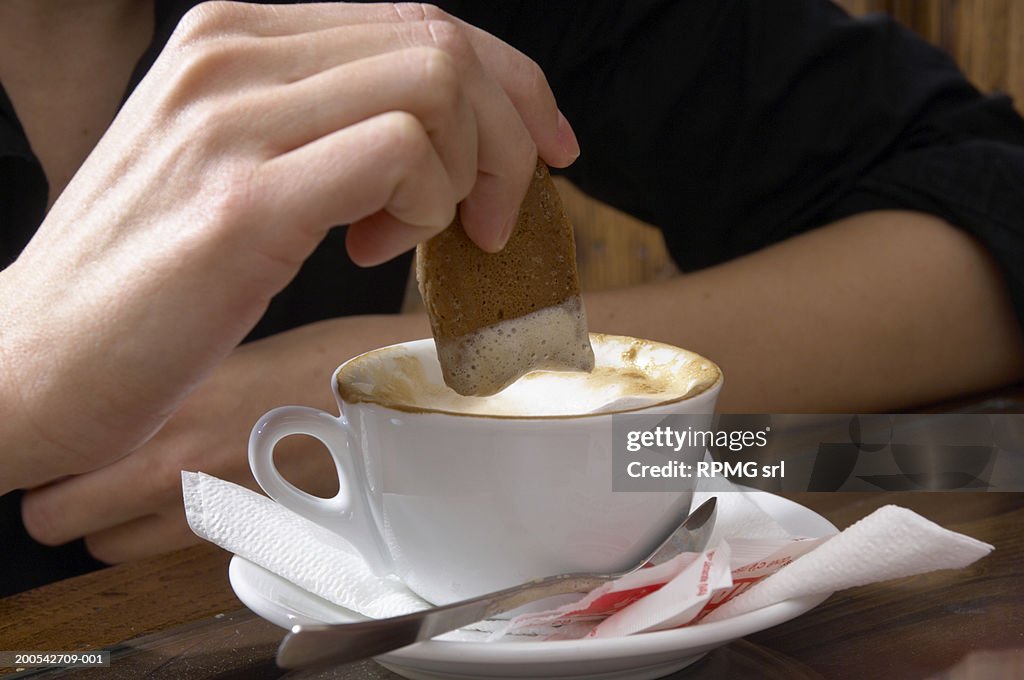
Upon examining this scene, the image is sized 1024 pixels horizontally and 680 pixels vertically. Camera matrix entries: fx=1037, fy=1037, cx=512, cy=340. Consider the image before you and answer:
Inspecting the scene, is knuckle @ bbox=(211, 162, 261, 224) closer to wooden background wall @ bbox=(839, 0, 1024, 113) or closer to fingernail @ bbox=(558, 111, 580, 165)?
fingernail @ bbox=(558, 111, 580, 165)

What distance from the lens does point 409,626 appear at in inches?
14.6

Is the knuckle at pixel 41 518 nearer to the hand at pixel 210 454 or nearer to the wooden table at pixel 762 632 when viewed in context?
the hand at pixel 210 454

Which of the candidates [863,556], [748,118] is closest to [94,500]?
[863,556]

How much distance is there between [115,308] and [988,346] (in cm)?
74

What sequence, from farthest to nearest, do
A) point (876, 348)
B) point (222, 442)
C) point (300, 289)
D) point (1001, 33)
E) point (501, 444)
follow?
point (1001, 33)
point (300, 289)
point (876, 348)
point (222, 442)
point (501, 444)

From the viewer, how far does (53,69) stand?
0.92 m

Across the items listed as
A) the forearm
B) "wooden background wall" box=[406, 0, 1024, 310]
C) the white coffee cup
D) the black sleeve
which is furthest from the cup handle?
"wooden background wall" box=[406, 0, 1024, 310]

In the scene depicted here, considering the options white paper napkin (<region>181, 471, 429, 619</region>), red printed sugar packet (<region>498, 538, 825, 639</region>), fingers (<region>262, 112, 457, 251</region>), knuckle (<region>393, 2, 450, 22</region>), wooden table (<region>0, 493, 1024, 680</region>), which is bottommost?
wooden table (<region>0, 493, 1024, 680</region>)

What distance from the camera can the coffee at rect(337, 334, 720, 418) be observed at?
0.49m

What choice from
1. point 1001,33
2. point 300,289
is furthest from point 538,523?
point 1001,33

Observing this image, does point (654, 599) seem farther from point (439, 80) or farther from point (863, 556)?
point (439, 80)

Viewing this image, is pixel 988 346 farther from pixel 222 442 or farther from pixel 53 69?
pixel 53 69

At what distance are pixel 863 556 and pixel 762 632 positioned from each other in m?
0.08

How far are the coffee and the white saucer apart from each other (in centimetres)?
10
